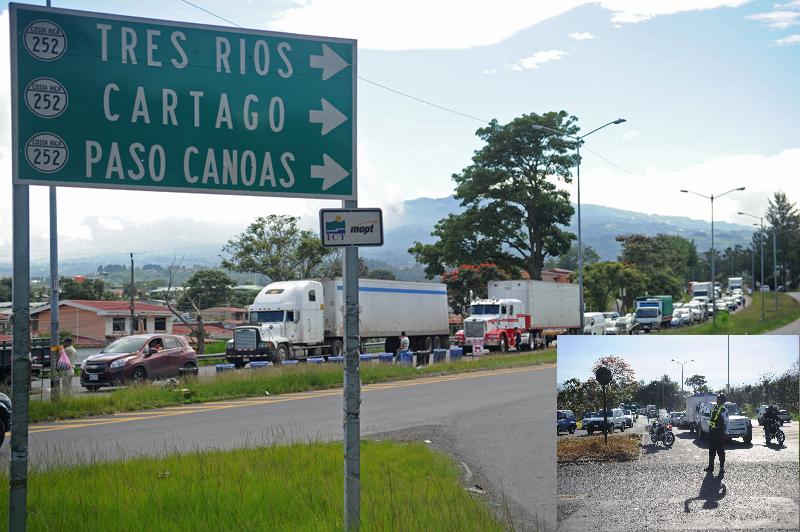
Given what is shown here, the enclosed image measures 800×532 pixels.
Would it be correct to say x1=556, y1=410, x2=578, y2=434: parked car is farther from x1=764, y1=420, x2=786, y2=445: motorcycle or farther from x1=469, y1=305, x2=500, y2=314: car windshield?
x1=469, y1=305, x2=500, y2=314: car windshield

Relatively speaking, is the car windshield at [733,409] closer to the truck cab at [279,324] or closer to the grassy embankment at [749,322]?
the truck cab at [279,324]

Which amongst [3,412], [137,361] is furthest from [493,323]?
[3,412]

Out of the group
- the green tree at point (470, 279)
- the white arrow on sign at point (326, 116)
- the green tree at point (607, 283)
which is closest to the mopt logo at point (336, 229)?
the white arrow on sign at point (326, 116)

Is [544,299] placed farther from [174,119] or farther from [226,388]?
[174,119]

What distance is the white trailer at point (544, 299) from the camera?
54.2m

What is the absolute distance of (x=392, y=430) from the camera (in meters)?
16.4

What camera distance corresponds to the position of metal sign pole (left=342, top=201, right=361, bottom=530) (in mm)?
7441

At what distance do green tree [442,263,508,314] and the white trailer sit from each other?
22.8ft

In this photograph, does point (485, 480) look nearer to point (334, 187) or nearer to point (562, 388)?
point (334, 187)

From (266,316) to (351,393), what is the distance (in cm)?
3546

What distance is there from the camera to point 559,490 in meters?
4.93

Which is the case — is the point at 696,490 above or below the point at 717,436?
below

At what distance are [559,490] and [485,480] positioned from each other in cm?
700

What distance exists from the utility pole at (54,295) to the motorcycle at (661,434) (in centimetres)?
2031
